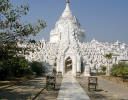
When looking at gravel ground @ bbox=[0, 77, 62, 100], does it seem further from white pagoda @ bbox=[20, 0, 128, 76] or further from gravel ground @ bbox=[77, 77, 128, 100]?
white pagoda @ bbox=[20, 0, 128, 76]

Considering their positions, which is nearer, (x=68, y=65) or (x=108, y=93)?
(x=108, y=93)

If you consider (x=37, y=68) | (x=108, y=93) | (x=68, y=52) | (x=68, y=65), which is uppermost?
(x=68, y=52)

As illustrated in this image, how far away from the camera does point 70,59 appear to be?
3344 inches

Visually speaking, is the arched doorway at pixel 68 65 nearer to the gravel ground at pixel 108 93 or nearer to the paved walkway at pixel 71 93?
the gravel ground at pixel 108 93

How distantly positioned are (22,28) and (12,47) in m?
1.30

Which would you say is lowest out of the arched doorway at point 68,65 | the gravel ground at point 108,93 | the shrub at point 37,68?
the gravel ground at point 108,93

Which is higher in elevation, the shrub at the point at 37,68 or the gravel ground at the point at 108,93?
the shrub at the point at 37,68

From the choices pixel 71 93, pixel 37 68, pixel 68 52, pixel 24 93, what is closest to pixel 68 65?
pixel 68 52

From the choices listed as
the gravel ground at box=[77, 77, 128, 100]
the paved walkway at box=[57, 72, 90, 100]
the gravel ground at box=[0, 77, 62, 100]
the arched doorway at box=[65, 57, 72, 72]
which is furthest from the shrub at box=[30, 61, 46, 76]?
the gravel ground at box=[0, 77, 62, 100]

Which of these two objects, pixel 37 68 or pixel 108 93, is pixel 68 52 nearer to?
pixel 37 68

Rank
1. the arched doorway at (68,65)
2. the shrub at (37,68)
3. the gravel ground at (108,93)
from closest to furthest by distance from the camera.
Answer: the gravel ground at (108,93), the shrub at (37,68), the arched doorway at (68,65)

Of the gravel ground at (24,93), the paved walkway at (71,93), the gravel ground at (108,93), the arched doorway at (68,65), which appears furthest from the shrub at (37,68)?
the gravel ground at (24,93)

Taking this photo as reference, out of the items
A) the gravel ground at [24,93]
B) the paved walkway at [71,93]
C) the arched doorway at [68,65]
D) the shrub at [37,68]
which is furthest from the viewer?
the arched doorway at [68,65]

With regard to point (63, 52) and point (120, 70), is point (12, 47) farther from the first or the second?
point (63, 52)
